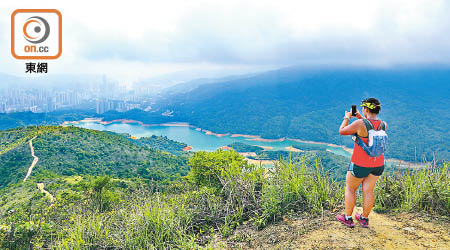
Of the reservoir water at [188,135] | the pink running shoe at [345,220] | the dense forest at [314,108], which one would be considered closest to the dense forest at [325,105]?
the dense forest at [314,108]

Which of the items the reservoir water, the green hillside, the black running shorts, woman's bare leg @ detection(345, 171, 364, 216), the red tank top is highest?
the red tank top

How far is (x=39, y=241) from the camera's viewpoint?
3.00m

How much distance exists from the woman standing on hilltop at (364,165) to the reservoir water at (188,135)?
62010 millimetres

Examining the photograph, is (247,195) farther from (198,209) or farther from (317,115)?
(317,115)

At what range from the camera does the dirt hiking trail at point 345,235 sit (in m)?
2.25

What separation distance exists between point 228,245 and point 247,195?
781mm

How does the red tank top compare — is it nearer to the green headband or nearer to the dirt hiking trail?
the green headband

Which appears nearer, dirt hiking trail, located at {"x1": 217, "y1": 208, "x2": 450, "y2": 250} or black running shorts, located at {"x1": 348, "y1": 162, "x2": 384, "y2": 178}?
dirt hiking trail, located at {"x1": 217, "y1": 208, "x2": 450, "y2": 250}

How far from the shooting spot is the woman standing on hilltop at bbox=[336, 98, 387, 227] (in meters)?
2.49

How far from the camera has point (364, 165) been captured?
2512 mm

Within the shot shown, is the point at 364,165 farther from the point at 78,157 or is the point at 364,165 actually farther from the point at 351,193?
the point at 78,157

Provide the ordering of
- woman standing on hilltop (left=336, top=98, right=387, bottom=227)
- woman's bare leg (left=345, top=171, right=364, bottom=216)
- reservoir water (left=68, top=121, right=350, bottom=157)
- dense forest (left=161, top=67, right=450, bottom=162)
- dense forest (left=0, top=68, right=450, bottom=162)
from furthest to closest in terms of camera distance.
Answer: dense forest (left=161, top=67, right=450, bottom=162), dense forest (left=0, top=68, right=450, bottom=162), reservoir water (left=68, top=121, right=350, bottom=157), woman's bare leg (left=345, top=171, right=364, bottom=216), woman standing on hilltop (left=336, top=98, right=387, bottom=227)

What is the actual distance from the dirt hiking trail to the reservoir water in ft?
203

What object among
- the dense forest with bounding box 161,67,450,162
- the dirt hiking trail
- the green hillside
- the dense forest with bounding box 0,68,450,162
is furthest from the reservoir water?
the dirt hiking trail
